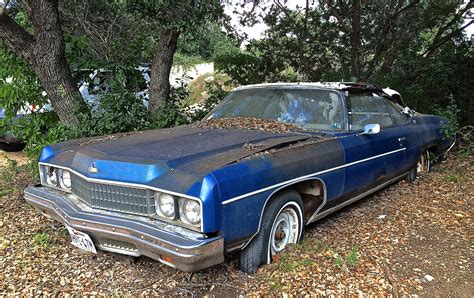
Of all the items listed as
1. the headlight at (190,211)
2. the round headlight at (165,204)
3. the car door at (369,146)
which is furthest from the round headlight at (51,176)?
the car door at (369,146)

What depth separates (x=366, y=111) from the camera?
4844 mm

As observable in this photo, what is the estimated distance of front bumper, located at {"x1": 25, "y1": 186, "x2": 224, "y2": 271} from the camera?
2.64 metres

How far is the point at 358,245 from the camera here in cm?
395

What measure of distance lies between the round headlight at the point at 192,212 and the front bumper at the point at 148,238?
8cm

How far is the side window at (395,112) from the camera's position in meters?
5.38

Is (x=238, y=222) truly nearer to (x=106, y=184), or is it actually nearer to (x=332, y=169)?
(x=106, y=184)

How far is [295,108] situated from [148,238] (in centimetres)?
239

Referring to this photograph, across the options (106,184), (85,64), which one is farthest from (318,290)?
(85,64)

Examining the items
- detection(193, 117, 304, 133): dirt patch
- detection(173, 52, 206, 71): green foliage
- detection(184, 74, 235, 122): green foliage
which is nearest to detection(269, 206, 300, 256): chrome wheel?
detection(193, 117, 304, 133): dirt patch

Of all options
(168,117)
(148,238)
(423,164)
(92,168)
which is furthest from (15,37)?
(423,164)

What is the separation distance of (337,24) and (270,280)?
10515 millimetres

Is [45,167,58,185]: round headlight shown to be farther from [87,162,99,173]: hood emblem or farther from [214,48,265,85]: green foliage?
[214,48,265,85]: green foliage

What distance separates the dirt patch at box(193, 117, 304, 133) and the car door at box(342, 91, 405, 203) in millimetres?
605

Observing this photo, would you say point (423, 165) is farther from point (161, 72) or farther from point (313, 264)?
point (161, 72)
